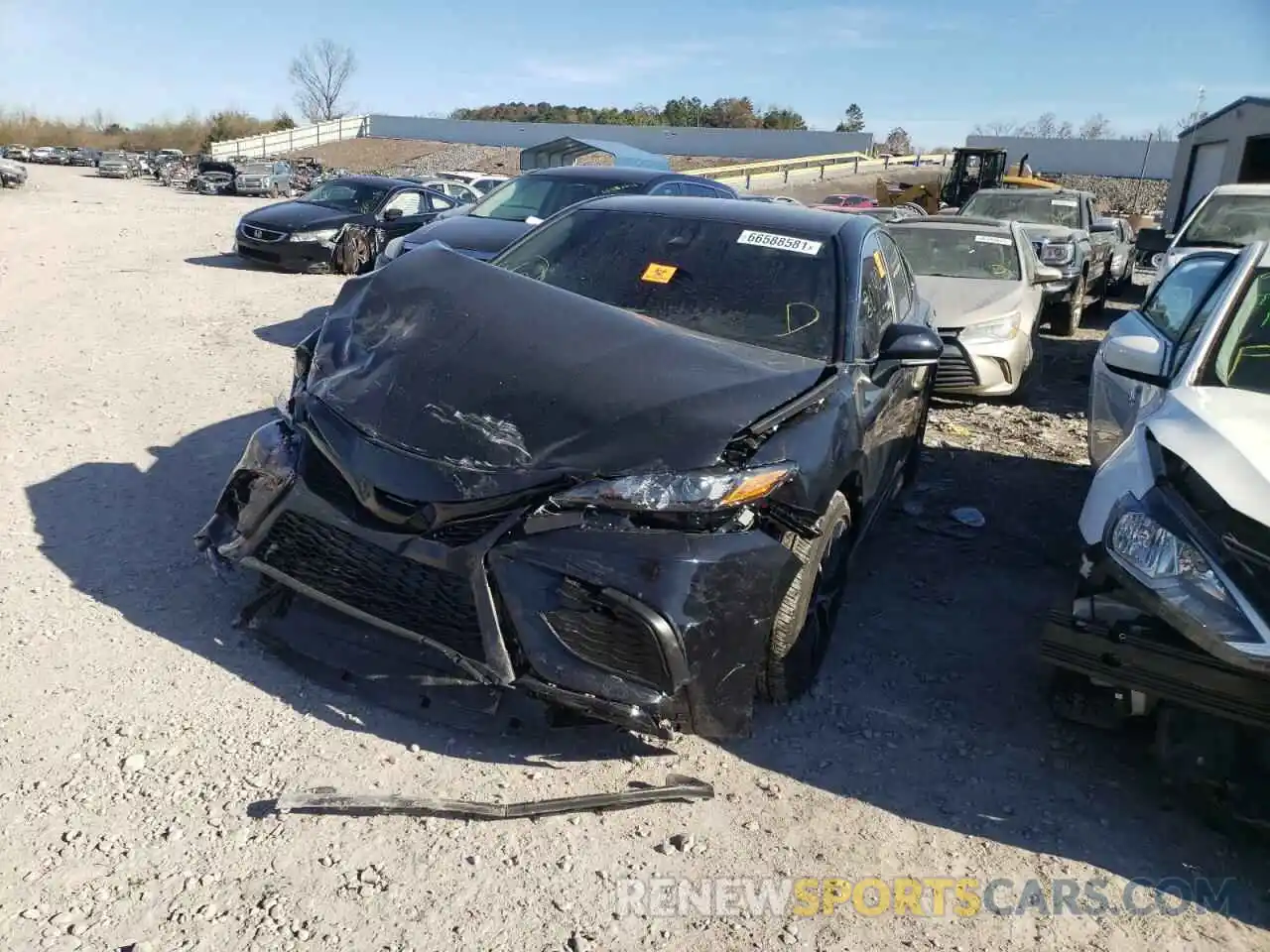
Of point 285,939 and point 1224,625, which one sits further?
point 1224,625

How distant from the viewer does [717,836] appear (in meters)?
2.59

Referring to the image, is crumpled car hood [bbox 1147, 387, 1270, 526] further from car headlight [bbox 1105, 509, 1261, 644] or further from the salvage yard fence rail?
the salvage yard fence rail

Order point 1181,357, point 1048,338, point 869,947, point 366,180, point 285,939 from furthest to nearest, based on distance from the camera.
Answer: point 366,180 < point 1048,338 < point 1181,357 < point 869,947 < point 285,939

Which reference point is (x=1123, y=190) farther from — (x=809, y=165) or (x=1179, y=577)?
(x=1179, y=577)

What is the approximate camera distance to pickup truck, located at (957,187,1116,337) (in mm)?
10641

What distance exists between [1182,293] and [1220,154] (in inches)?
625

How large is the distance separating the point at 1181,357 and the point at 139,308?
851 centimetres

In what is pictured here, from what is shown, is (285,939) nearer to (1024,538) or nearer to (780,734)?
(780,734)

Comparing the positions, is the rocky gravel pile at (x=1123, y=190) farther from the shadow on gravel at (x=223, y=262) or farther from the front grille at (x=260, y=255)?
the front grille at (x=260, y=255)

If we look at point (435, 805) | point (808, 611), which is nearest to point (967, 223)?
point (808, 611)

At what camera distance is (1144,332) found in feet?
15.7

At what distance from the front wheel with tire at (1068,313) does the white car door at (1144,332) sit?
5918mm

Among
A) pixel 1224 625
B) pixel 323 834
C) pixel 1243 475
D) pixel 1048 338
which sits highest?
pixel 1243 475

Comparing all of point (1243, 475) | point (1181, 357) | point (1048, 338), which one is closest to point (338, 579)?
point (1243, 475)
